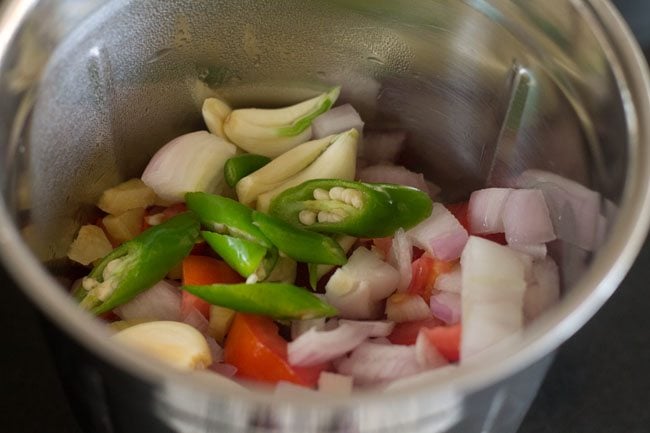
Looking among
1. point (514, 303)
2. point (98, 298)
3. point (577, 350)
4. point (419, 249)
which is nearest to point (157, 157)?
point (98, 298)

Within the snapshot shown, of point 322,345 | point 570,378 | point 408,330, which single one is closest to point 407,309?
point 408,330

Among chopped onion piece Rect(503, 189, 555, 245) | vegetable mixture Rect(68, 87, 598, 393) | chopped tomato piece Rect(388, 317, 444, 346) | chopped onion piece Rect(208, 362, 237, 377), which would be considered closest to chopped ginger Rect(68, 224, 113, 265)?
vegetable mixture Rect(68, 87, 598, 393)

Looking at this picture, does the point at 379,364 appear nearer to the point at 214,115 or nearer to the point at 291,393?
the point at 291,393

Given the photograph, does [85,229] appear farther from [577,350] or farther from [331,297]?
[577,350]

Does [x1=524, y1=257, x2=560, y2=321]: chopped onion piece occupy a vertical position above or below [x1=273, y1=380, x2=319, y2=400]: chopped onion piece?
below

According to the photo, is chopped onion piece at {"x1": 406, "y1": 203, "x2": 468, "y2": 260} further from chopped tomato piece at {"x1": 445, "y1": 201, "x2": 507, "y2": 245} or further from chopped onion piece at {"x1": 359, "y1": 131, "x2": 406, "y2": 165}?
chopped onion piece at {"x1": 359, "y1": 131, "x2": 406, "y2": 165}

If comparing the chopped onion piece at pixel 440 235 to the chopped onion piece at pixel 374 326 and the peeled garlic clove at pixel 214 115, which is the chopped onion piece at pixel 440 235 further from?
the peeled garlic clove at pixel 214 115

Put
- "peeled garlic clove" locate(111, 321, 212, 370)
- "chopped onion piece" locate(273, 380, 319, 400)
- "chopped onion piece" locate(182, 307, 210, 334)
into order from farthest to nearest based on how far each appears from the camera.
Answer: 1. "chopped onion piece" locate(182, 307, 210, 334)
2. "peeled garlic clove" locate(111, 321, 212, 370)
3. "chopped onion piece" locate(273, 380, 319, 400)

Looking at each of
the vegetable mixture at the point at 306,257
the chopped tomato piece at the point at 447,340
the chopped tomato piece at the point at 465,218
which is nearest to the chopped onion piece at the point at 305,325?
the vegetable mixture at the point at 306,257
